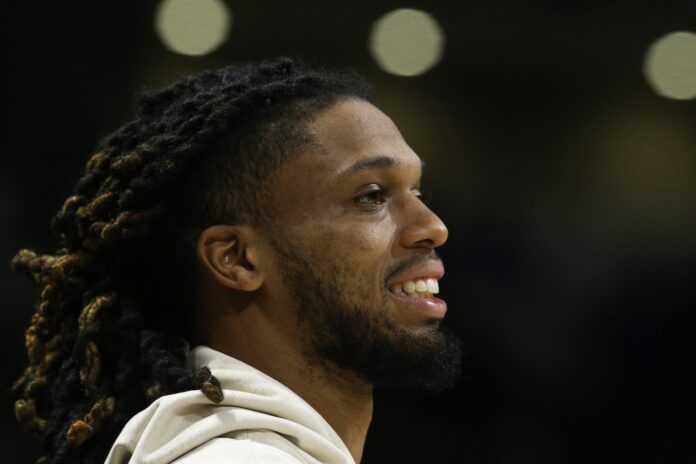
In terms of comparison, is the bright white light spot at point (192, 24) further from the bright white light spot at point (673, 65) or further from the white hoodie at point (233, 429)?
the white hoodie at point (233, 429)

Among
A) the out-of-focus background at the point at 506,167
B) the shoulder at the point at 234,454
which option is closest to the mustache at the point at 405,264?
the shoulder at the point at 234,454

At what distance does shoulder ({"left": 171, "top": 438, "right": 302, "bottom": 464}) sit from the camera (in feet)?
4.30

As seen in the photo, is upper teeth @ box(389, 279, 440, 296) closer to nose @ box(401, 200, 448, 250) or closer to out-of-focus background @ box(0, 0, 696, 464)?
nose @ box(401, 200, 448, 250)

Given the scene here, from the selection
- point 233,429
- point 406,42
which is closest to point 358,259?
point 233,429

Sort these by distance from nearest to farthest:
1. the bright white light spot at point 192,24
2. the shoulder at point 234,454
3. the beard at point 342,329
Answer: the shoulder at point 234,454
the beard at point 342,329
the bright white light spot at point 192,24

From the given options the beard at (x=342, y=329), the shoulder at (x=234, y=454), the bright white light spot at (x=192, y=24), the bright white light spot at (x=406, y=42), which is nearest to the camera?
the shoulder at (x=234, y=454)

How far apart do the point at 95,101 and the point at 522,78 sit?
1273mm

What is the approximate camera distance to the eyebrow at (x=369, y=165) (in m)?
1.62

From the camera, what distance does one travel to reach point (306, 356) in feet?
5.19

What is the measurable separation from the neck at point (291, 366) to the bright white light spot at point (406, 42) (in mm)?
1558

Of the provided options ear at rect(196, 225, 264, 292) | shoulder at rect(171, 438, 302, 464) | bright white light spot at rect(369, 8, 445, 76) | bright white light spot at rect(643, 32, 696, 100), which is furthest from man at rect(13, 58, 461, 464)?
bright white light spot at rect(643, 32, 696, 100)

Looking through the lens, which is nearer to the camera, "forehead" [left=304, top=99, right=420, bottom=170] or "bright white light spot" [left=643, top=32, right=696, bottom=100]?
"forehead" [left=304, top=99, right=420, bottom=170]

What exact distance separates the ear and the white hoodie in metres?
0.16

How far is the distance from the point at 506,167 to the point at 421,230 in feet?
4.91
